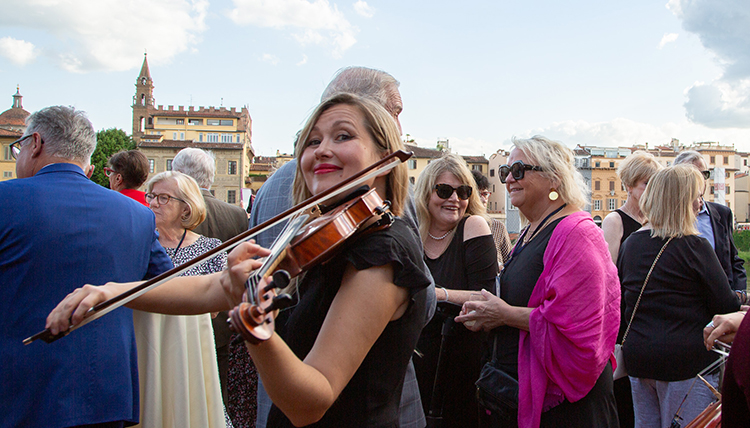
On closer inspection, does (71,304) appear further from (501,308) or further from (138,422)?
(501,308)

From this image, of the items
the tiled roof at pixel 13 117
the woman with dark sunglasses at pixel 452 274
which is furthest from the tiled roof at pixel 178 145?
the woman with dark sunglasses at pixel 452 274

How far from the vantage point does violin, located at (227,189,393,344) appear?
37.6 inches

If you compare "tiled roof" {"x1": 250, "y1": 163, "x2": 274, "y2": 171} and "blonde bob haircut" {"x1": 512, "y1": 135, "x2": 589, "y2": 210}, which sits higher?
"tiled roof" {"x1": 250, "y1": 163, "x2": 274, "y2": 171}

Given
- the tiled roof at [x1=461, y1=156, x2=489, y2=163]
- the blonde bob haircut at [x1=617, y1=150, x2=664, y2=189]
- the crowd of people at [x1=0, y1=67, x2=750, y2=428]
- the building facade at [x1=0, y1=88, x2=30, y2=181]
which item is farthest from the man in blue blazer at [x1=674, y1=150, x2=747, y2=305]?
the tiled roof at [x1=461, y1=156, x2=489, y2=163]

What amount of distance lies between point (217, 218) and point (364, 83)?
6.58 feet

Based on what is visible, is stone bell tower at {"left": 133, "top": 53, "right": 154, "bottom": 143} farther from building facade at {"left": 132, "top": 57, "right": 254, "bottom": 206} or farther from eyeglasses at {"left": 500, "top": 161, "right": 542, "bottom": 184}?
eyeglasses at {"left": 500, "top": 161, "right": 542, "bottom": 184}

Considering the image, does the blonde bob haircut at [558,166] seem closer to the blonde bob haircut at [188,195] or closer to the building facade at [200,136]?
the blonde bob haircut at [188,195]

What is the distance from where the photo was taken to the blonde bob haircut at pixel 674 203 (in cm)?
328

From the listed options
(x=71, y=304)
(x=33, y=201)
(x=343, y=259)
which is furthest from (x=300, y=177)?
(x=33, y=201)

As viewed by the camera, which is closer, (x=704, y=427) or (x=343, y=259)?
(x=343, y=259)

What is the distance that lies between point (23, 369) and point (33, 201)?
68 cm

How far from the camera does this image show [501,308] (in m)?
2.75

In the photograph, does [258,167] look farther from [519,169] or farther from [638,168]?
[519,169]

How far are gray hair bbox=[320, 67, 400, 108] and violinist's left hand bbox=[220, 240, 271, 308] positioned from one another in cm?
200
